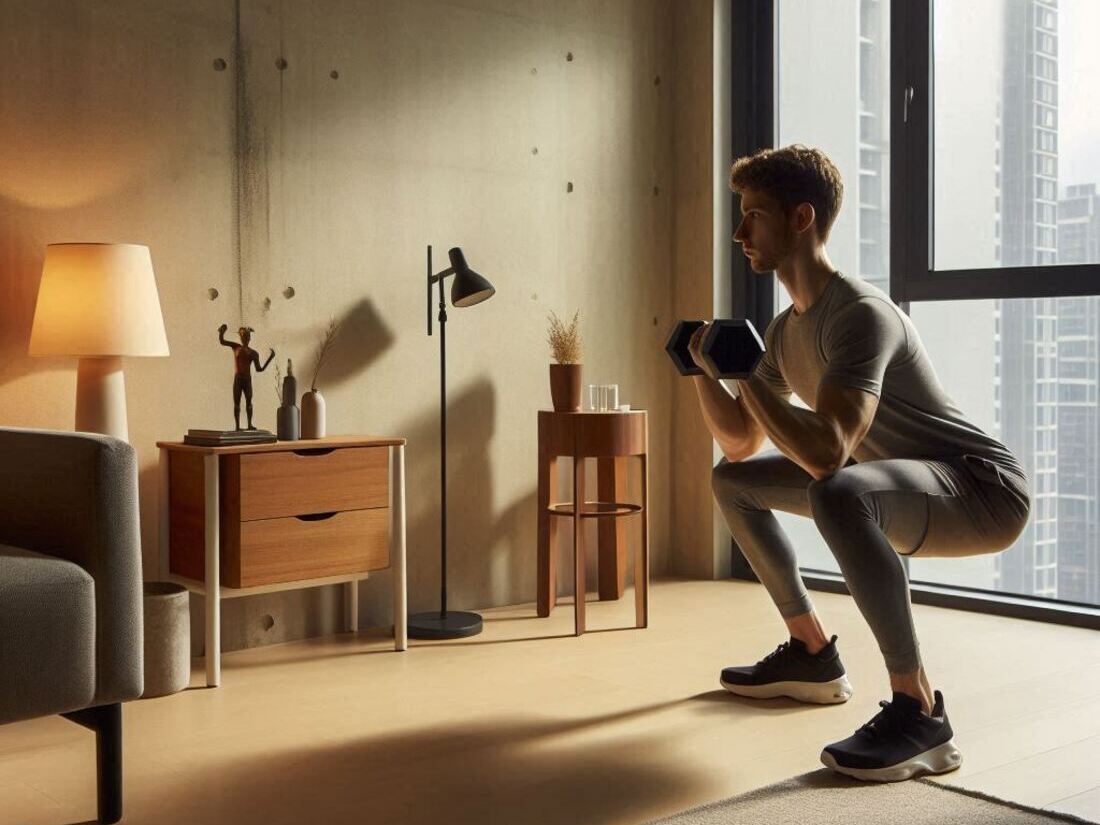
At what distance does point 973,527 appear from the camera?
2.51 meters

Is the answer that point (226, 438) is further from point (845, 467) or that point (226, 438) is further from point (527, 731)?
point (845, 467)

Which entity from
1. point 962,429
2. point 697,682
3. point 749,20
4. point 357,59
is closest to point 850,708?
point 697,682

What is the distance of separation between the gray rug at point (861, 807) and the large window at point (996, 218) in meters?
1.79

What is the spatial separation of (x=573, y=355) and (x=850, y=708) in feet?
4.88

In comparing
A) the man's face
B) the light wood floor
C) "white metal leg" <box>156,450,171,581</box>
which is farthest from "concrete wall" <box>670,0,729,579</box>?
"white metal leg" <box>156,450,171,581</box>

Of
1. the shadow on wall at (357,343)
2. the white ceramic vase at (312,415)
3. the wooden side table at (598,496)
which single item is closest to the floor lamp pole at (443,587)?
the shadow on wall at (357,343)

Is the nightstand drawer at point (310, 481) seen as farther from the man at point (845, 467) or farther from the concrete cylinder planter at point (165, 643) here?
the man at point (845, 467)

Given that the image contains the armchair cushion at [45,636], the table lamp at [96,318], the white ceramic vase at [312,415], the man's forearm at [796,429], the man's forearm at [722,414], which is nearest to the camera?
the armchair cushion at [45,636]

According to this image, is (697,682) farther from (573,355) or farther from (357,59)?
(357,59)

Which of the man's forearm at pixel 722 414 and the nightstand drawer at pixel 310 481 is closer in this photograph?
the man's forearm at pixel 722 414

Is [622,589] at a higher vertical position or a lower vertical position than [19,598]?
lower

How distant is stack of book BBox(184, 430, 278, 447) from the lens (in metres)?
3.08

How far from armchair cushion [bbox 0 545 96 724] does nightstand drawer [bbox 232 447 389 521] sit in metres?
1.03

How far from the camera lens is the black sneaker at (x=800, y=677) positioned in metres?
2.82
